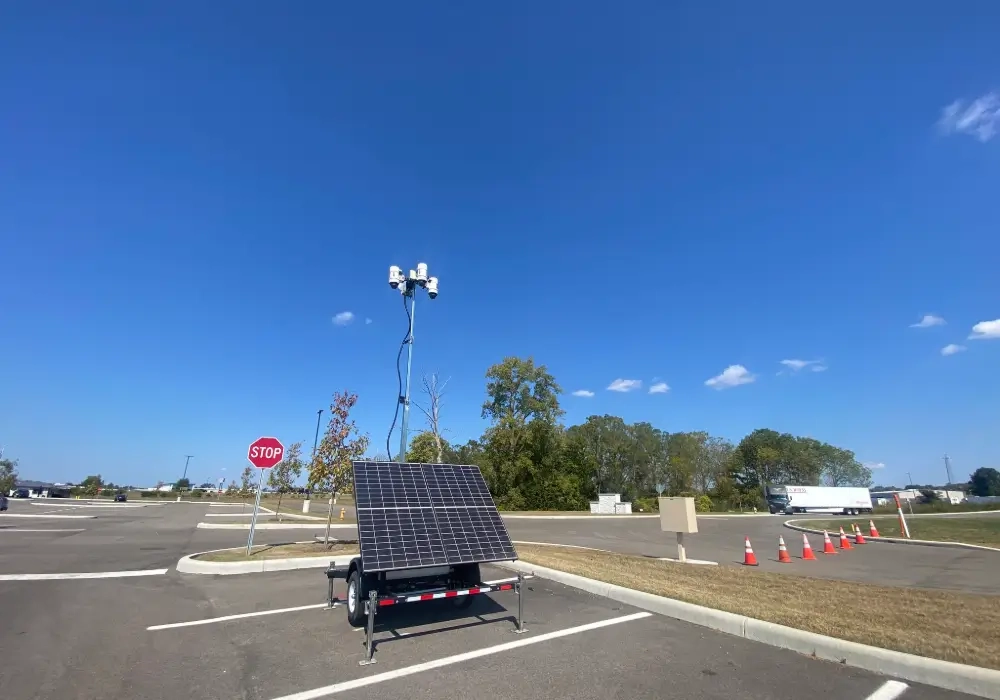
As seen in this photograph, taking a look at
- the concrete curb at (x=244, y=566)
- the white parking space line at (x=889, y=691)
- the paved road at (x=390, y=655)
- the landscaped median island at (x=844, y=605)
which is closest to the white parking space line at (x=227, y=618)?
the paved road at (x=390, y=655)

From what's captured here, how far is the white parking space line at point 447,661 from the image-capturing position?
4336mm

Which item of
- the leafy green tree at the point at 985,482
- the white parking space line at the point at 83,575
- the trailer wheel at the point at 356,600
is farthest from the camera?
the leafy green tree at the point at 985,482

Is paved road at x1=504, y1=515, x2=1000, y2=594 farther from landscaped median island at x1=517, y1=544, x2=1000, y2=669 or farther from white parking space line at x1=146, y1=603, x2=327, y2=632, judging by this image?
white parking space line at x1=146, y1=603, x2=327, y2=632

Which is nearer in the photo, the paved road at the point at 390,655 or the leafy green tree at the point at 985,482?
the paved road at the point at 390,655

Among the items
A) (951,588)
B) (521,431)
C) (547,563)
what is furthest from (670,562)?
(521,431)

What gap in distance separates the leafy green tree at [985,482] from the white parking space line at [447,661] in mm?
153961

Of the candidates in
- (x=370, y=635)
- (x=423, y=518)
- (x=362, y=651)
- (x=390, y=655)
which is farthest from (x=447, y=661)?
(x=423, y=518)

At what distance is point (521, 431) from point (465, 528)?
4305 cm

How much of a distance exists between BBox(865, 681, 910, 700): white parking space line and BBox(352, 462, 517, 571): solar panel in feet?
13.6

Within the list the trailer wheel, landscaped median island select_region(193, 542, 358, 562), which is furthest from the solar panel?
landscaped median island select_region(193, 542, 358, 562)

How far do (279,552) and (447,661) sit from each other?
31.9 ft

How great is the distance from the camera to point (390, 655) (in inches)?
211

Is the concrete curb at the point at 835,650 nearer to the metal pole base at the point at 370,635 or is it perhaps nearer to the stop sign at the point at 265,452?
the metal pole base at the point at 370,635

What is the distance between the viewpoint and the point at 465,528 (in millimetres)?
7051
